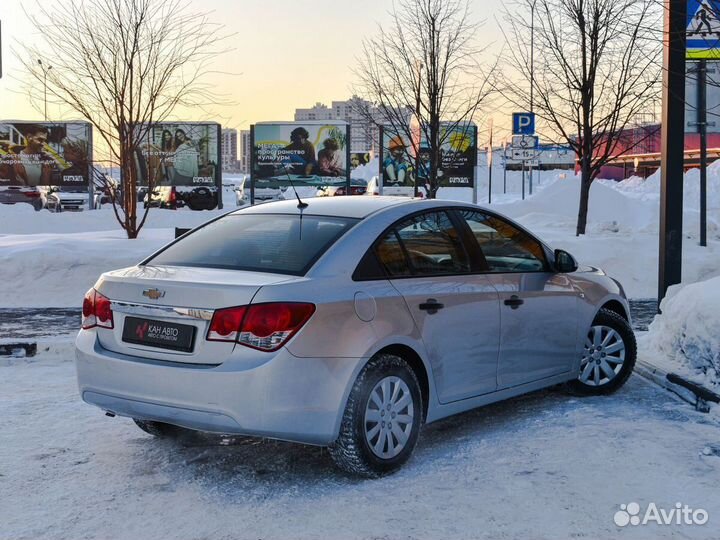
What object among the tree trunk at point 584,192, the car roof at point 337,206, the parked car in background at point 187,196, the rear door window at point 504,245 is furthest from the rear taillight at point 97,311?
the parked car in background at point 187,196

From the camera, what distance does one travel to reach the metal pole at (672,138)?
28.6ft

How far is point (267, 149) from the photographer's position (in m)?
30.3

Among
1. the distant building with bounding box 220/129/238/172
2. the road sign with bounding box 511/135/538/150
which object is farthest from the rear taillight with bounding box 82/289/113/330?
the distant building with bounding box 220/129/238/172

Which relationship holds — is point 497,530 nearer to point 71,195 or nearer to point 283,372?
point 283,372

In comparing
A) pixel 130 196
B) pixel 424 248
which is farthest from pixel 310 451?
pixel 130 196

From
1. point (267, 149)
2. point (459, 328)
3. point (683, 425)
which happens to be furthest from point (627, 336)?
point (267, 149)

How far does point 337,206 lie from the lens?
561 cm

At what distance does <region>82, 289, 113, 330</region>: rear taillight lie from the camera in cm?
491

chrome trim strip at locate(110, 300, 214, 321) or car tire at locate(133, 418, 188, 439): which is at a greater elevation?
chrome trim strip at locate(110, 300, 214, 321)

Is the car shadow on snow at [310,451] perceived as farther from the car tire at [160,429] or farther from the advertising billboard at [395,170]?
the advertising billboard at [395,170]

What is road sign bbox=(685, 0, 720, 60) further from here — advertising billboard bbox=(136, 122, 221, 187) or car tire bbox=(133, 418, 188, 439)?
advertising billboard bbox=(136, 122, 221, 187)

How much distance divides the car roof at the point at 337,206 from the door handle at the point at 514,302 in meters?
0.86

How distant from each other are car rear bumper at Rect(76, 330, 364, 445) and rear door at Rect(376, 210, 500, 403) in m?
0.68

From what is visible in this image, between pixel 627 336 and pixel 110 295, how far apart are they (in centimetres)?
392
